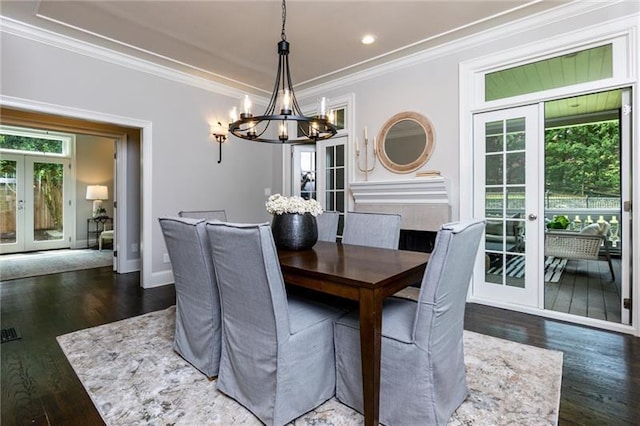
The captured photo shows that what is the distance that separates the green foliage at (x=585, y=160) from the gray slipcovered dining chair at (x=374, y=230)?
4.67 m

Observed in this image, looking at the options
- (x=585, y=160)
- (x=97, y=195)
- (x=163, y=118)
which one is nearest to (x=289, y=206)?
(x=163, y=118)

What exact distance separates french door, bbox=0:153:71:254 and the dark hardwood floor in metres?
3.30

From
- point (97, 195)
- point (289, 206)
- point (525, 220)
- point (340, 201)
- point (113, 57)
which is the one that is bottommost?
point (525, 220)

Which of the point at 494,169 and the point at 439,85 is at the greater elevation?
the point at 439,85

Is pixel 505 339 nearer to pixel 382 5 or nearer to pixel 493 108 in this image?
pixel 493 108

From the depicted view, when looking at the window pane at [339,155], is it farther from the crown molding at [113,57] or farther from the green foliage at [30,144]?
the green foliage at [30,144]

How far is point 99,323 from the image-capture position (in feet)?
9.27

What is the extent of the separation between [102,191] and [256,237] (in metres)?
7.35

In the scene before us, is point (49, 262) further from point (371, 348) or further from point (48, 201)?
point (371, 348)

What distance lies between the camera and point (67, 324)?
280 centimetres

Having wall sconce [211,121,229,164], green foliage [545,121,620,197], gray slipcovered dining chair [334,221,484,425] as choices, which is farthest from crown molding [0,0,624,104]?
green foliage [545,121,620,197]

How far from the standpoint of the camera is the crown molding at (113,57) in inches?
119

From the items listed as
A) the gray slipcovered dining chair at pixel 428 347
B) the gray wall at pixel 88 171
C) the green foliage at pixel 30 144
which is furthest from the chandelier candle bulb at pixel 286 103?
the green foliage at pixel 30 144

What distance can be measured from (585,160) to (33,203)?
1078 centimetres
